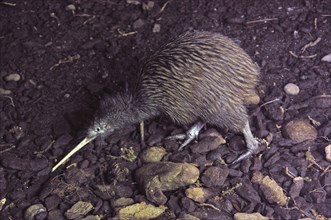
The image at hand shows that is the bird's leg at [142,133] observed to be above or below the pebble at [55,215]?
above

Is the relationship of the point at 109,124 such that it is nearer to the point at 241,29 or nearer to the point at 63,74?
the point at 63,74

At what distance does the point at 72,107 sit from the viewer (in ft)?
12.3

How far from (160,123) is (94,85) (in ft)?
2.05

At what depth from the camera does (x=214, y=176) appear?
312 cm

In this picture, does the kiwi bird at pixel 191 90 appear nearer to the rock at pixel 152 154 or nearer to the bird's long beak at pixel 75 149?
the bird's long beak at pixel 75 149

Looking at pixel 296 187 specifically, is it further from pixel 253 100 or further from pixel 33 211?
pixel 33 211

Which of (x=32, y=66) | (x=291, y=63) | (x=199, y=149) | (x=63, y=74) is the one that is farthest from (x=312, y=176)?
(x=32, y=66)

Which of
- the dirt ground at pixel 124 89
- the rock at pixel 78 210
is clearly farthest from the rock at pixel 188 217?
the rock at pixel 78 210

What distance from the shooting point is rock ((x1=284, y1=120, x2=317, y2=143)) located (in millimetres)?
3301

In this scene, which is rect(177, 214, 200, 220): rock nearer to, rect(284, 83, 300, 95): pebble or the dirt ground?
the dirt ground

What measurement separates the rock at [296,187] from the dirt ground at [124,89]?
0.01 m

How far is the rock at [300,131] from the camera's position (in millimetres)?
3301

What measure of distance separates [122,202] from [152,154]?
1.35ft

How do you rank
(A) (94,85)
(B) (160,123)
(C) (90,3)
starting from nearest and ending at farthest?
1. (B) (160,123)
2. (A) (94,85)
3. (C) (90,3)
